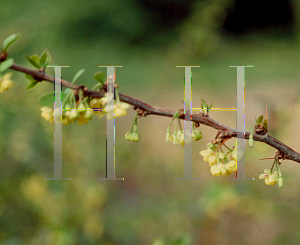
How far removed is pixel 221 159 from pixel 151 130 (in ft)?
6.50

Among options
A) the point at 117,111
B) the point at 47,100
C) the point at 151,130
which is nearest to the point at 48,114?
the point at 47,100

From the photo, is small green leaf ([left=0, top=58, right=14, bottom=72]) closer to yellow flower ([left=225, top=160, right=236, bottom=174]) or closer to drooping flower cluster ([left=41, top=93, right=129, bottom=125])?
drooping flower cluster ([left=41, top=93, right=129, bottom=125])

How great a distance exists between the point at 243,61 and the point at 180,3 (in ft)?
3.79

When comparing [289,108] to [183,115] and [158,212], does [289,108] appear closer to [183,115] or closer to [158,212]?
[158,212]

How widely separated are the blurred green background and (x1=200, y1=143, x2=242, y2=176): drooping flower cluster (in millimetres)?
298

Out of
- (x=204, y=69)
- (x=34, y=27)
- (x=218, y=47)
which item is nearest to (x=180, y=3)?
(x=218, y=47)

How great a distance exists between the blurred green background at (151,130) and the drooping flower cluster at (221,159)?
30cm

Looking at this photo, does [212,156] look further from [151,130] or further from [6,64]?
[151,130]

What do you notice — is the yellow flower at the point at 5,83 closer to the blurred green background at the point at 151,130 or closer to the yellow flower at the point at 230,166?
the yellow flower at the point at 230,166

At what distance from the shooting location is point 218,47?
12.9ft

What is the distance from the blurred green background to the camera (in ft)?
4.40

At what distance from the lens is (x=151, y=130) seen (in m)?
2.54

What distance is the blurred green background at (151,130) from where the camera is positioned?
1.34 meters

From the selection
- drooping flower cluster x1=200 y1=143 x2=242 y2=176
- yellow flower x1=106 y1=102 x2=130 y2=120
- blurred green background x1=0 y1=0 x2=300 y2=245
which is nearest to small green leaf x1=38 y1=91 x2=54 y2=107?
yellow flower x1=106 y1=102 x2=130 y2=120
